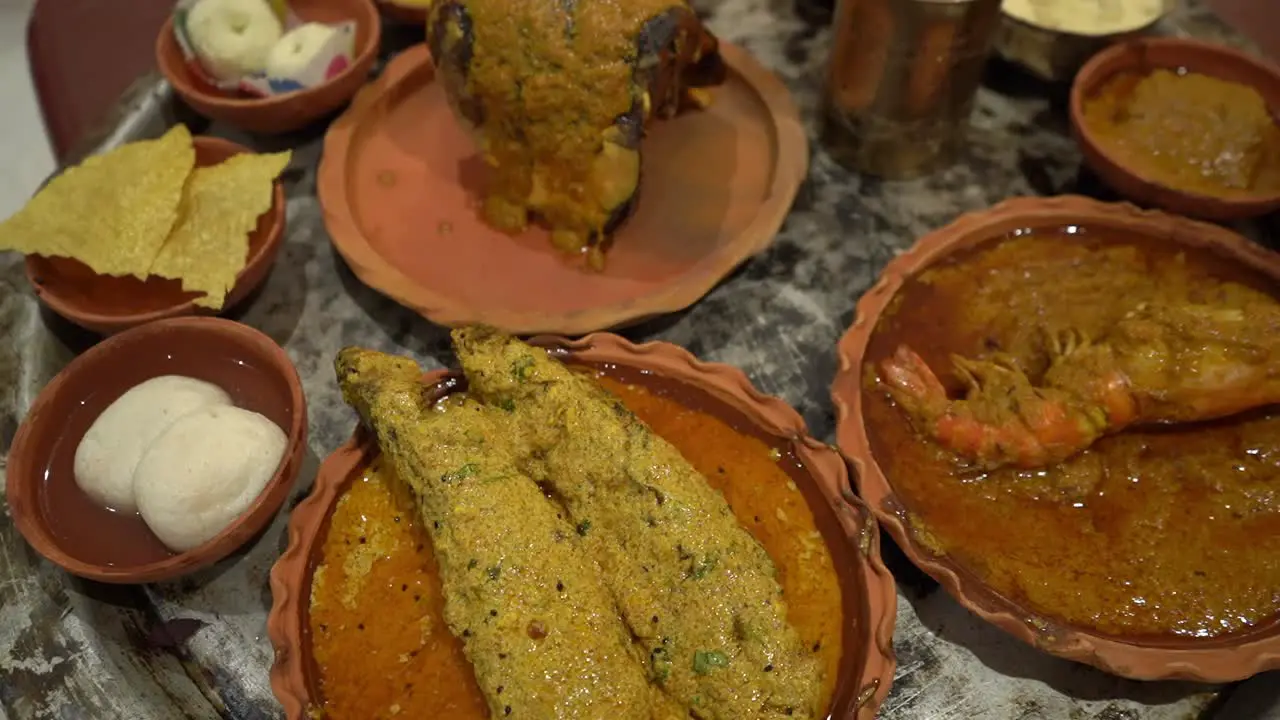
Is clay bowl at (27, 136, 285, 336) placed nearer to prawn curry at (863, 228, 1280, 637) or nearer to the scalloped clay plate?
the scalloped clay plate

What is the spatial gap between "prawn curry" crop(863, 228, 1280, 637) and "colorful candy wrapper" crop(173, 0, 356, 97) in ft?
5.16

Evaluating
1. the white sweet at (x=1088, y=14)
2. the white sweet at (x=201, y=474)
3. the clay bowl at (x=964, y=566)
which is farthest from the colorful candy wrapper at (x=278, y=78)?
the white sweet at (x=1088, y=14)

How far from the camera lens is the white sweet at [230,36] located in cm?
234

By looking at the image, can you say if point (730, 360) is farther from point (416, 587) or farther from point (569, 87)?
point (416, 587)

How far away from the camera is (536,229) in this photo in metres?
2.32

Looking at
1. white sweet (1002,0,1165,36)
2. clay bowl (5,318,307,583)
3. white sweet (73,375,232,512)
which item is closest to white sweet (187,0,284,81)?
clay bowl (5,318,307,583)

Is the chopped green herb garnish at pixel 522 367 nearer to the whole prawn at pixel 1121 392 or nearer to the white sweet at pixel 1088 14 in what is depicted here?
the whole prawn at pixel 1121 392

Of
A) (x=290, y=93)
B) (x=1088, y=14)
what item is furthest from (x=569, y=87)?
(x=1088, y=14)

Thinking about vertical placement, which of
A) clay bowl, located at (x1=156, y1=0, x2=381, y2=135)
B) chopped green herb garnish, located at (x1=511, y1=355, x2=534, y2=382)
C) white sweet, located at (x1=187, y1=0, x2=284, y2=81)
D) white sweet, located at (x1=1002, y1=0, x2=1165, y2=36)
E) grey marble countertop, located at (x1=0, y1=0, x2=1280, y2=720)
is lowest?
grey marble countertop, located at (x1=0, y1=0, x2=1280, y2=720)

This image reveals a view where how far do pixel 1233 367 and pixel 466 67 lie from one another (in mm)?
1694

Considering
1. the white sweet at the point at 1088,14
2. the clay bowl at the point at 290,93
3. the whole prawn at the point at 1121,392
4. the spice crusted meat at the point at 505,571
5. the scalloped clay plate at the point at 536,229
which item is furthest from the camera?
the white sweet at the point at 1088,14

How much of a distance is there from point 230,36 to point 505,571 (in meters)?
1.66

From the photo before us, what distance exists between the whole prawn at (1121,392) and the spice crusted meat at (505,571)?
2.57ft

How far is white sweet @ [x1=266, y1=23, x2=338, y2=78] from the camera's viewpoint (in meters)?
2.38
